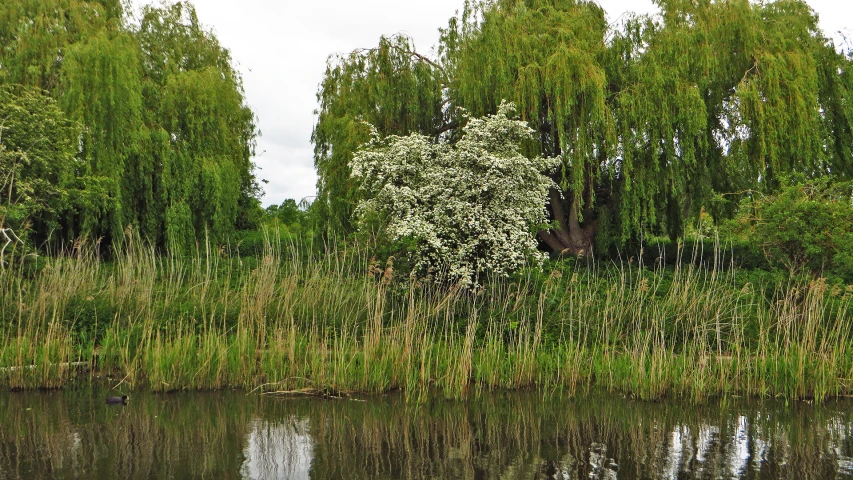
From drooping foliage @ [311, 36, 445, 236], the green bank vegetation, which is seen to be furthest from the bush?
drooping foliage @ [311, 36, 445, 236]

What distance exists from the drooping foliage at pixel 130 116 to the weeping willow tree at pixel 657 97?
287cm

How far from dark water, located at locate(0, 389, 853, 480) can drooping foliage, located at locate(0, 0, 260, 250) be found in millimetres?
9043

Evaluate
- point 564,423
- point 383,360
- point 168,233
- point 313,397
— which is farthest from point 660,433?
point 168,233

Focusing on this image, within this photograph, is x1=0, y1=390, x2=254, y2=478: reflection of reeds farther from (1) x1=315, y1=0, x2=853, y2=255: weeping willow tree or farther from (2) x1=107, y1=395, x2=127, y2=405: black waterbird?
(1) x1=315, y1=0, x2=853, y2=255: weeping willow tree

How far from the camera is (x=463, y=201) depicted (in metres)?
11.0

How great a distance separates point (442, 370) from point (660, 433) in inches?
101

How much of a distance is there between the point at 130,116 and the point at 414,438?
1239 cm

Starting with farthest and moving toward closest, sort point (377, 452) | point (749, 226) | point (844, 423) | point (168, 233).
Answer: point (168, 233), point (749, 226), point (844, 423), point (377, 452)

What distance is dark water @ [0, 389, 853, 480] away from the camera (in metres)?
4.73

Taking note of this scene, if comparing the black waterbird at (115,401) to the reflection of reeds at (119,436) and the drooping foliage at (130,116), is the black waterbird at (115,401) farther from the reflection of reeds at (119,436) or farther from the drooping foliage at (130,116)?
the drooping foliage at (130,116)

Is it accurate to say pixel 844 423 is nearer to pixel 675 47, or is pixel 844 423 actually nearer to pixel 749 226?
pixel 749 226

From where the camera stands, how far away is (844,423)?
20.1 feet

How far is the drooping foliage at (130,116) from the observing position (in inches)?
581

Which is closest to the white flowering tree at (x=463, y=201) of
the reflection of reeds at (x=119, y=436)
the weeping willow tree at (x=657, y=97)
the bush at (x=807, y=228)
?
the weeping willow tree at (x=657, y=97)
